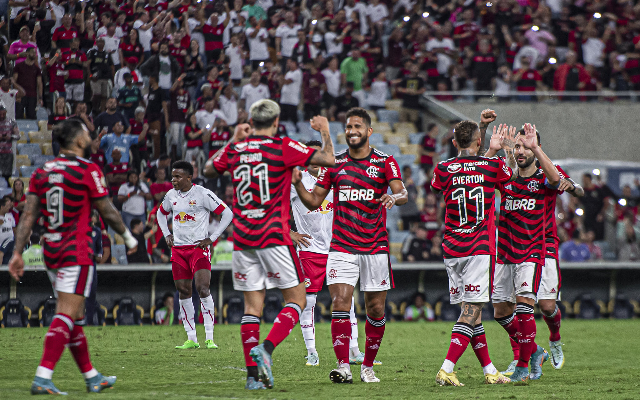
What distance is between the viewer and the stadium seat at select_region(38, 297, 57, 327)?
1623cm

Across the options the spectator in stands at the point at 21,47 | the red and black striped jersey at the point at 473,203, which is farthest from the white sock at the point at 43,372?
the spectator in stands at the point at 21,47

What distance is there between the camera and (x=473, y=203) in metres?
7.89

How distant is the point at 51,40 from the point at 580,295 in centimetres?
1427

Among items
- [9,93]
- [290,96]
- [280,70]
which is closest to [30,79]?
[9,93]

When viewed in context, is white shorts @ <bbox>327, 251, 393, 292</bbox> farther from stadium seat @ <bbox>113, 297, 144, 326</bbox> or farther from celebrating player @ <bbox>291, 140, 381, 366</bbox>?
stadium seat @ <bbox>113, 297, 144, 326</bbox>

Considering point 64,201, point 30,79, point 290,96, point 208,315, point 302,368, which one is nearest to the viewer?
point 64,201

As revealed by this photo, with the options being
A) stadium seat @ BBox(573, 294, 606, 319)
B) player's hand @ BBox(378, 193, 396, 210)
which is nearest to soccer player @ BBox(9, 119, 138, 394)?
player's hand @ BBox(378, 193, 396, 210)

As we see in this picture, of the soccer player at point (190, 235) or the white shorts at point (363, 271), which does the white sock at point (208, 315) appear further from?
the white shorts at point (363, 271)

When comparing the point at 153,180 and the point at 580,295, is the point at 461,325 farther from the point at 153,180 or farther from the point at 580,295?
the point at 580,295

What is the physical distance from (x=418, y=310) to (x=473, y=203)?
36.4 ft

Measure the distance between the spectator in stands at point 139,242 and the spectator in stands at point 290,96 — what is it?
533cm

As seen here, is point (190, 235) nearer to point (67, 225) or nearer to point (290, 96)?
point (67, 225)

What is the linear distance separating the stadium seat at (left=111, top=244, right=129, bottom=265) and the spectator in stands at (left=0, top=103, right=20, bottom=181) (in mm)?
3055

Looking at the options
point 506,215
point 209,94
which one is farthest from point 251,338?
point 209,94
